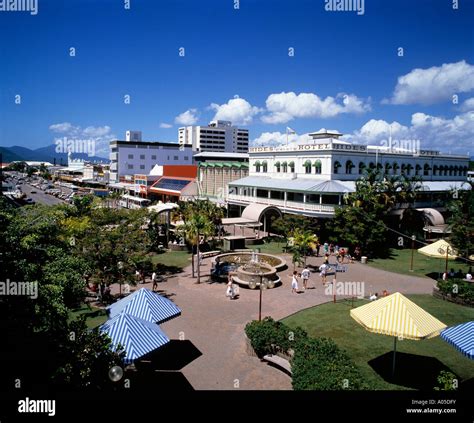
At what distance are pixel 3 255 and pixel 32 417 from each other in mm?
4317

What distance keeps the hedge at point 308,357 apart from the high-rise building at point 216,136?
139m

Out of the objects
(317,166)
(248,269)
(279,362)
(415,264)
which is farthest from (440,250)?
(317,166)

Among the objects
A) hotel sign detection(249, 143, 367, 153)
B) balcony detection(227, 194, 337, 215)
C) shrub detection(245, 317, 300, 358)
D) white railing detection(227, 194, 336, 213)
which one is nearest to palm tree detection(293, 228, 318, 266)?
balcony detection(227, 194, 337, 215)

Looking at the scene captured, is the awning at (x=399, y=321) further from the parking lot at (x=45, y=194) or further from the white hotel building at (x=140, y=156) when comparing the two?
the white hotel building at (x=140, y=156)

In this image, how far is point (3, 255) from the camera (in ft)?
34.6

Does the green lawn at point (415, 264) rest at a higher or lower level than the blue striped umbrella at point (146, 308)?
lower

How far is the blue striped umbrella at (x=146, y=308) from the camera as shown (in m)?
16.2

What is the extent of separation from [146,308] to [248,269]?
13.0 meters

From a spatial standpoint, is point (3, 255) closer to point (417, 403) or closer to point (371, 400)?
point (371, 400)

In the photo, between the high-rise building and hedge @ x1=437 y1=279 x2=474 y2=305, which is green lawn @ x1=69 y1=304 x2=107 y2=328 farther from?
the high-rise building

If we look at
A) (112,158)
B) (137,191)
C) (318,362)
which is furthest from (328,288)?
(112,158)

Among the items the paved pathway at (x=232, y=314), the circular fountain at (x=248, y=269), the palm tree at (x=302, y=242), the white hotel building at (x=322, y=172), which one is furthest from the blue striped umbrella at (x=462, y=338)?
the white hotel building at (x=322, y=172)

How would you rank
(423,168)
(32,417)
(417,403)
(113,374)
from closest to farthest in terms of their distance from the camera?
(32,417), (417,403), (113,374), (423,168)

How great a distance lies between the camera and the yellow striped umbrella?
13.6 m
